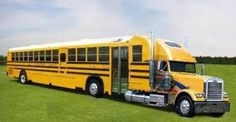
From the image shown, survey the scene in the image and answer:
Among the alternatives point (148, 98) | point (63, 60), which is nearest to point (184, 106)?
point (148, 98)

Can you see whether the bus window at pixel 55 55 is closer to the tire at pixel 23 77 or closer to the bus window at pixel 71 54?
the bus window at pixel 71 54

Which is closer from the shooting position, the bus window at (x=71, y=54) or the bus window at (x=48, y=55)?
the bus window at (x=71, y=54)

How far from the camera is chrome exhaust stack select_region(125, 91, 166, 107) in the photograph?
17.8 m

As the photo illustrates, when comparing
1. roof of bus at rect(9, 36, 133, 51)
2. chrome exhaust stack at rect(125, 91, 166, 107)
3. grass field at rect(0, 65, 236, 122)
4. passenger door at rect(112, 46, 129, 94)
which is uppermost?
roof of bus at rect(9, 36, 133, 51)

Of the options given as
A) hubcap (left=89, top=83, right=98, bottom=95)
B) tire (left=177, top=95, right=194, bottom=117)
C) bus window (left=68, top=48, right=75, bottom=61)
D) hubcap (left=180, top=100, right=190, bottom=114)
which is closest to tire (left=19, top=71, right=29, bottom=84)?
bus window (left=68, top=48, right=75, bottom=61)

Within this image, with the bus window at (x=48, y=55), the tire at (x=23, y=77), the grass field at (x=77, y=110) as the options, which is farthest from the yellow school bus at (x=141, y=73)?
the tire at (x=23, y=77)

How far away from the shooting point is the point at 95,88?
2134 cm

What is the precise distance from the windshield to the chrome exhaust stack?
54.2 inches

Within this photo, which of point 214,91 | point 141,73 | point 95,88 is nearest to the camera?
point 214,91

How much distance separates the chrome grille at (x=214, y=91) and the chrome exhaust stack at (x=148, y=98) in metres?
2.04

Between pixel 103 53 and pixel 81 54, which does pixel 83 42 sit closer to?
pixel 81 54

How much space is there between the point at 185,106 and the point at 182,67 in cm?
237

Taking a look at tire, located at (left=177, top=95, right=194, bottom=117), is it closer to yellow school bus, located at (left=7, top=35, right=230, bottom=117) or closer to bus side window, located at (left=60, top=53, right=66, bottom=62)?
yellow school bus, located at (left=7, top=35, right=230, bottom=117)

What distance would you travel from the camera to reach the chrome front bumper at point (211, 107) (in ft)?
53.3
